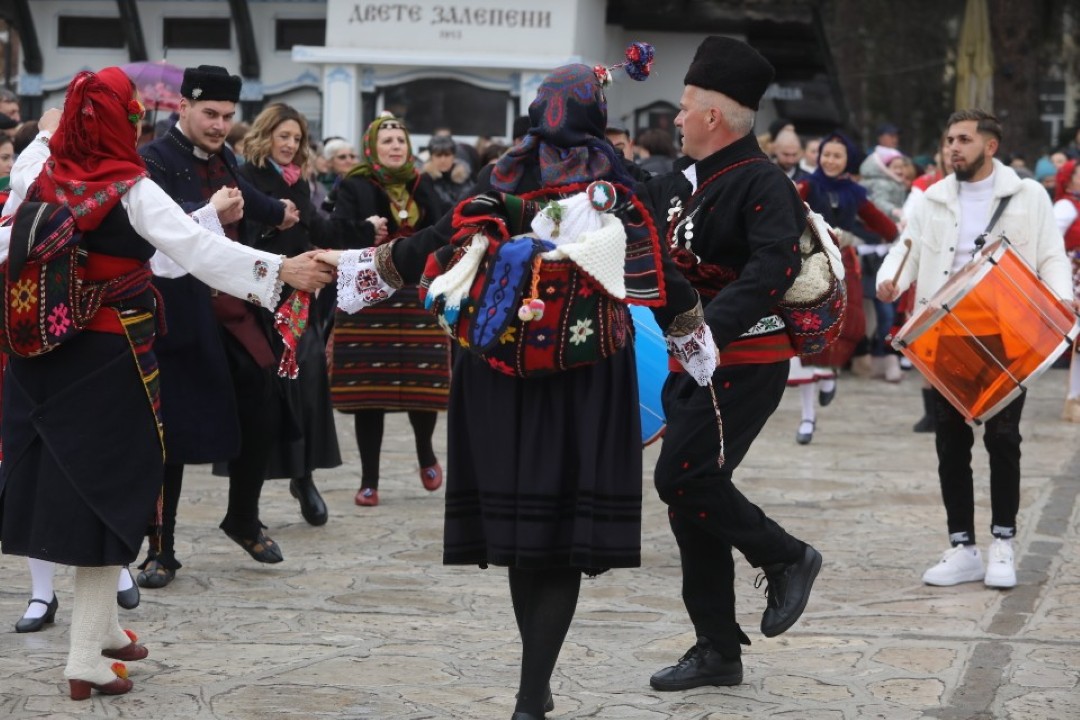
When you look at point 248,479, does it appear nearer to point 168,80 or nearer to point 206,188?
point 206,188

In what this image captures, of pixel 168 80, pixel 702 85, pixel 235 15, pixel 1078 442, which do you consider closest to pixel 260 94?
pixel 235 15

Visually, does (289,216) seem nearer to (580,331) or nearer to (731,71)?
Result: (731,71)

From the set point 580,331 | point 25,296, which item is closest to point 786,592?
point 580,331

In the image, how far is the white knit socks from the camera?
5.04m

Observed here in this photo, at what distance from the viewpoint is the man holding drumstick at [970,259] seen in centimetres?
682

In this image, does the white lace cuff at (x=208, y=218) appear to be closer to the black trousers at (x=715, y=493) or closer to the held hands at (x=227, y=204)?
the held hands at (x=227, y=204)

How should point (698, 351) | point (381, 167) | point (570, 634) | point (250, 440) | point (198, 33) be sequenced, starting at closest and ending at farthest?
1. point (698, 351)
2. point (570, 634)
3. point (250, 440)
4. point (381, 167)
5. point (198, 33)

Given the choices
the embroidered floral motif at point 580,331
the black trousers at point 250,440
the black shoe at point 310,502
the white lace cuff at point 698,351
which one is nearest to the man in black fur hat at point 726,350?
the white lace cuff at point 698,351

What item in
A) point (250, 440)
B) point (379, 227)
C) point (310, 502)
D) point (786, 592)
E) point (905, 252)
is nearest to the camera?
point (786, 592)

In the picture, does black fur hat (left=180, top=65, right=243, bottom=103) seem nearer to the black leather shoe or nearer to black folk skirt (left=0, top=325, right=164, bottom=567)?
black folk skirt (left=0, top=325, right=164, bottom=567)

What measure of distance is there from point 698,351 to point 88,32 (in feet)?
62.6

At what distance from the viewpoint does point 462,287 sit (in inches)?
175

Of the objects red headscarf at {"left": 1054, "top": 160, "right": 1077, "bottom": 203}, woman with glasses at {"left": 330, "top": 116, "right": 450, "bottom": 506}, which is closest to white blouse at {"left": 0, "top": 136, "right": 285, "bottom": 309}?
woman with glasses at {"left": 330, "top": 116, "right": 450, "bottom": 506}

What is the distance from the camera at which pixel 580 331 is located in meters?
4.42
